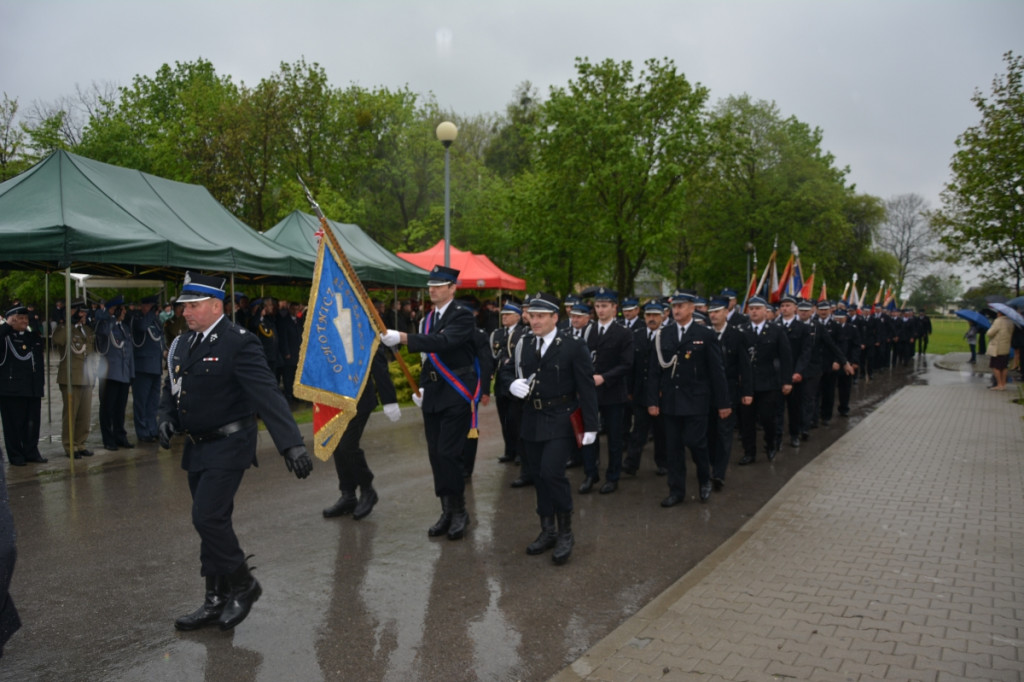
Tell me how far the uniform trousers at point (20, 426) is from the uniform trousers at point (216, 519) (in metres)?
6.11

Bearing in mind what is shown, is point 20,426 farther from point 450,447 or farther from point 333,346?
point 450,447

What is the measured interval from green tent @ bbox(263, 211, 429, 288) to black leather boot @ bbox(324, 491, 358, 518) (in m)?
9.08

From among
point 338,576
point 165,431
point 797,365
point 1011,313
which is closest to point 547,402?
point 338,576

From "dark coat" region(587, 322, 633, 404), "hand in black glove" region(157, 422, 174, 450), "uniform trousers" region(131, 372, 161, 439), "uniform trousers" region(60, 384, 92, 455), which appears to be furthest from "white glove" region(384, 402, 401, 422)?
"uniform trousers" region(131, 372, 161, 439)

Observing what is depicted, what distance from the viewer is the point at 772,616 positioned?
4.52 metres

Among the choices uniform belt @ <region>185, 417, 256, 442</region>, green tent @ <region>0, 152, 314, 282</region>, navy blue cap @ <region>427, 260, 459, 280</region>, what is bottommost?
uniform belt @ <region>185, 417, 256, 442</region>

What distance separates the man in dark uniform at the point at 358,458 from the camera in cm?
683

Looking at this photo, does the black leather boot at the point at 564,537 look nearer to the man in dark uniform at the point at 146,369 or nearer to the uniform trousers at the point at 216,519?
the uniform trousers at the point at 216,519

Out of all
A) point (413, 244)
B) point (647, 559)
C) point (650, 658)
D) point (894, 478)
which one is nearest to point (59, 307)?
point (647, 559)

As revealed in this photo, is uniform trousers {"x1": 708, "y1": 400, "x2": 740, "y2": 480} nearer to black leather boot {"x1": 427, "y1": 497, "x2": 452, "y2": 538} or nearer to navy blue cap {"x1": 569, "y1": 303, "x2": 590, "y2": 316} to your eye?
navy blue cap {"x1": 569, "y1": 303, "x2": 590, "y2": 316}

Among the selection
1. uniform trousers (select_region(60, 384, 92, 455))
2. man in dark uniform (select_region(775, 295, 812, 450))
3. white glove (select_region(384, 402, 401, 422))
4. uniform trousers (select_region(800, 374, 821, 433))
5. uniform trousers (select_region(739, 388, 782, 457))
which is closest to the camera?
white glove (select_region(384, 402, 401, 422))

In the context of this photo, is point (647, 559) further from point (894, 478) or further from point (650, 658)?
point (894, 478)

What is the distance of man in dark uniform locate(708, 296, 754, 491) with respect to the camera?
26.8 ft

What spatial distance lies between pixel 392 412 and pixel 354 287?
1103mm
